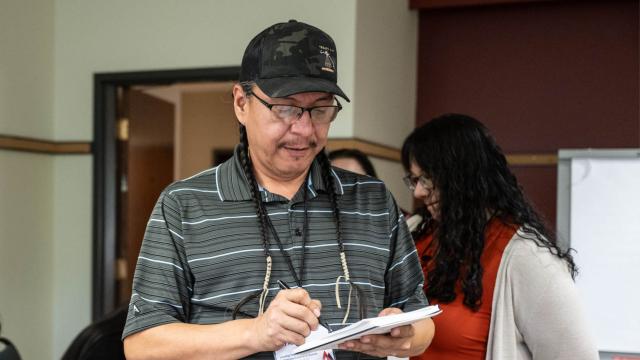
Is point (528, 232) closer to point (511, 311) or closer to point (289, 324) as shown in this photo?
point (511, 311)

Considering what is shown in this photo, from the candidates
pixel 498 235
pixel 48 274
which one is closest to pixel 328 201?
pixel 498 235

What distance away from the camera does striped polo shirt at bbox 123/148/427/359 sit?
3.62 ft

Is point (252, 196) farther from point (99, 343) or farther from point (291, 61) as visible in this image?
point (99, 343)

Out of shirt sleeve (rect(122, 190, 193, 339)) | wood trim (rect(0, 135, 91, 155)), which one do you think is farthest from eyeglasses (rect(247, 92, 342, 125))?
wood trim (rect(0, 135, 91, 155))

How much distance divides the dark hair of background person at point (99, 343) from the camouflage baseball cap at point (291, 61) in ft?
2.69

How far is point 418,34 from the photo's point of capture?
415 centimetres

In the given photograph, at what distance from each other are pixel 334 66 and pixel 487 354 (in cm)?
76

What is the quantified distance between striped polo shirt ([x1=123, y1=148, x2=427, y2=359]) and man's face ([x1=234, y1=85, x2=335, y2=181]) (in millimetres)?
58

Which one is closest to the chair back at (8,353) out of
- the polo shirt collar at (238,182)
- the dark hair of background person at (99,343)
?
the dark hair of background person at (99,343)

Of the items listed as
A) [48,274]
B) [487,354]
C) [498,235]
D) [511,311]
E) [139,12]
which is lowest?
[48,274]

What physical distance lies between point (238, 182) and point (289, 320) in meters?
0.31

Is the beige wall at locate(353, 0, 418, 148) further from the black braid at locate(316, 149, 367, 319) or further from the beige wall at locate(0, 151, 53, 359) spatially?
the black braid at locate(316, 149, 367, 319)

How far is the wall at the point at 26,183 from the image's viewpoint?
333 centimetres

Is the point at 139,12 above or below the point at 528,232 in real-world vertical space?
above
